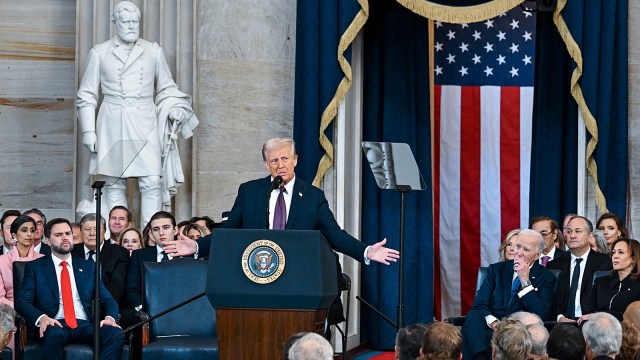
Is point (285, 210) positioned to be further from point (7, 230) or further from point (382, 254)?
point (7, 230)

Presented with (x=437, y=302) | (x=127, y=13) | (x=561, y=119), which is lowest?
(x=437, y=302)

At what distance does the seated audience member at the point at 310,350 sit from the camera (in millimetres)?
4586

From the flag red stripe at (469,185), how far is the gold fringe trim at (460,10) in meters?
1.55

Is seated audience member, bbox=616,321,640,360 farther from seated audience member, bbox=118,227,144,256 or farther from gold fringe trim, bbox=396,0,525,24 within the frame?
gold fringe trim, bbox=396,0,525,24

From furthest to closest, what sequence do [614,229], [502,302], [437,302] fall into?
[437,302], [614,229], [502,302]

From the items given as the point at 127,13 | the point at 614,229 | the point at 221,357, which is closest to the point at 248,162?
the point at 127,13

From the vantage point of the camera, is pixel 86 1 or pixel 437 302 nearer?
pixel 86 1

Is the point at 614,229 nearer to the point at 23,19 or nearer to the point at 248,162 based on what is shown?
the point at 248,162

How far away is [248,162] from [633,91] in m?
3.03

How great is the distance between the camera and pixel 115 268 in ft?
26.9

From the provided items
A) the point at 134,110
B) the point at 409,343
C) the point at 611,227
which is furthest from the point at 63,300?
the point at 611,227

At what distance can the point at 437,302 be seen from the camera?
1105 centimetres

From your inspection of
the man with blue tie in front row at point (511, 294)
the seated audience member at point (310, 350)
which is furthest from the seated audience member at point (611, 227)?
the seated audience member at point (310, 350)

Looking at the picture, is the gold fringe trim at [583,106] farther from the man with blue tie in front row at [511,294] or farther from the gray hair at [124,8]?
the gray hair at [124,8]
